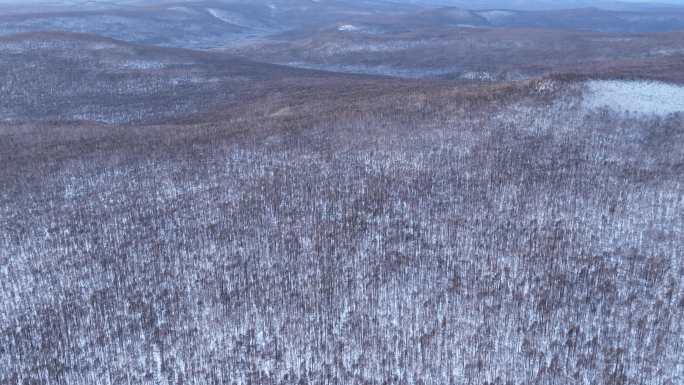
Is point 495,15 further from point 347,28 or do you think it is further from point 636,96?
point 636,96

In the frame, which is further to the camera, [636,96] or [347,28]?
[347,28]

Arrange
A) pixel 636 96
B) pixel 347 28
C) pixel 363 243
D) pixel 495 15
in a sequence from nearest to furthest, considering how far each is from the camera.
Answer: pixel 363 243
pixel 636 96
pixel 347 28
pixel 495 15

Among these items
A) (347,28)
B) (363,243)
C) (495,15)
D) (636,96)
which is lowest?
(363,243)

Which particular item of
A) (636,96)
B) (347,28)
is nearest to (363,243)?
(636,96)

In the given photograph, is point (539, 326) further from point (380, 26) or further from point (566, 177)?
point (380, 26)

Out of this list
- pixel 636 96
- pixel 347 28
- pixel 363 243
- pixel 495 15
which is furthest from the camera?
pixel 495 15

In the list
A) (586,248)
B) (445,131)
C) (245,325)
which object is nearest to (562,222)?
(586,248)

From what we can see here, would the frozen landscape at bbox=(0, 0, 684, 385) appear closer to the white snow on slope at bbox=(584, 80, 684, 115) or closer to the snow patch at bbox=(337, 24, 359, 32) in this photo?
the white snow on slope at bbox=(584, 80, 684, 115)

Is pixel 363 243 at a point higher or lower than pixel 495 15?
lower

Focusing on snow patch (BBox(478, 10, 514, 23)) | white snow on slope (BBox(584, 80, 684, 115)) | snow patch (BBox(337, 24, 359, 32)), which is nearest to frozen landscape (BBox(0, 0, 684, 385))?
white snow on slope (BBox(584, 80, 684, 115))

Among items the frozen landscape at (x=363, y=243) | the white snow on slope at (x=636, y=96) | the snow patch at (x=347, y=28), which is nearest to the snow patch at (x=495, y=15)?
the snow patch at (x=347, y=28)
